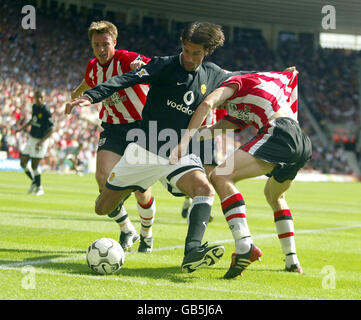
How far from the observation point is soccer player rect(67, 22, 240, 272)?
520 cm

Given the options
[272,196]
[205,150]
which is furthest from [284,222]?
[205,150]

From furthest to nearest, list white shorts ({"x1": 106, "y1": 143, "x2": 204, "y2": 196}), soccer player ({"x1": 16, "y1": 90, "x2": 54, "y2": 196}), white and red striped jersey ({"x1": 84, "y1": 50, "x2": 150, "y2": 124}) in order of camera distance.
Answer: soccer player ({"x1": 16, "y1": 90, "x2": 54, "y2": 196}), white and red striped jersey ({"x1": 84, "y1": 50, "x2": 150, "y2": 124}), white shorts ({"x1": 106, "y1": 143, "x2": 204, "y2": 196})

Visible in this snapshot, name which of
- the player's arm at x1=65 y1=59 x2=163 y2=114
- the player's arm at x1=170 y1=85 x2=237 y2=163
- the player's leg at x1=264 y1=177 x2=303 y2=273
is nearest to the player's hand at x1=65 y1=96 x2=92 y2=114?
the player's arm at x1=65 y1=59 x2=163 y2=114

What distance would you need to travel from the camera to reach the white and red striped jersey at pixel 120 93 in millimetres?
6602

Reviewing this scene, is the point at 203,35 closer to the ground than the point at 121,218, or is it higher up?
higher up

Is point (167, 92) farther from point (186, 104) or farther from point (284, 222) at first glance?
point (284, 222)

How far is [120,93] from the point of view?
661cm

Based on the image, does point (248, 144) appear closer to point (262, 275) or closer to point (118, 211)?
point (262, 275)

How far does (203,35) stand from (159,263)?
2194 mm

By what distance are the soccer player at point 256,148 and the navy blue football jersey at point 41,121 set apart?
8536 millimetres

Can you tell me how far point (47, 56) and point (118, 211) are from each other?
26.7m

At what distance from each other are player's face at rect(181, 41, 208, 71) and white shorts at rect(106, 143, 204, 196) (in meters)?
0.84

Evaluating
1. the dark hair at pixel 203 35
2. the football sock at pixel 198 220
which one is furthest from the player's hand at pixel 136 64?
the football sock at pixel 198 220

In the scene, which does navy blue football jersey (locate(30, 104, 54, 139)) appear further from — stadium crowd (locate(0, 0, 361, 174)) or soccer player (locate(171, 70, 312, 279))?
stadium crowd (locate(0, 0, 361, 174))
